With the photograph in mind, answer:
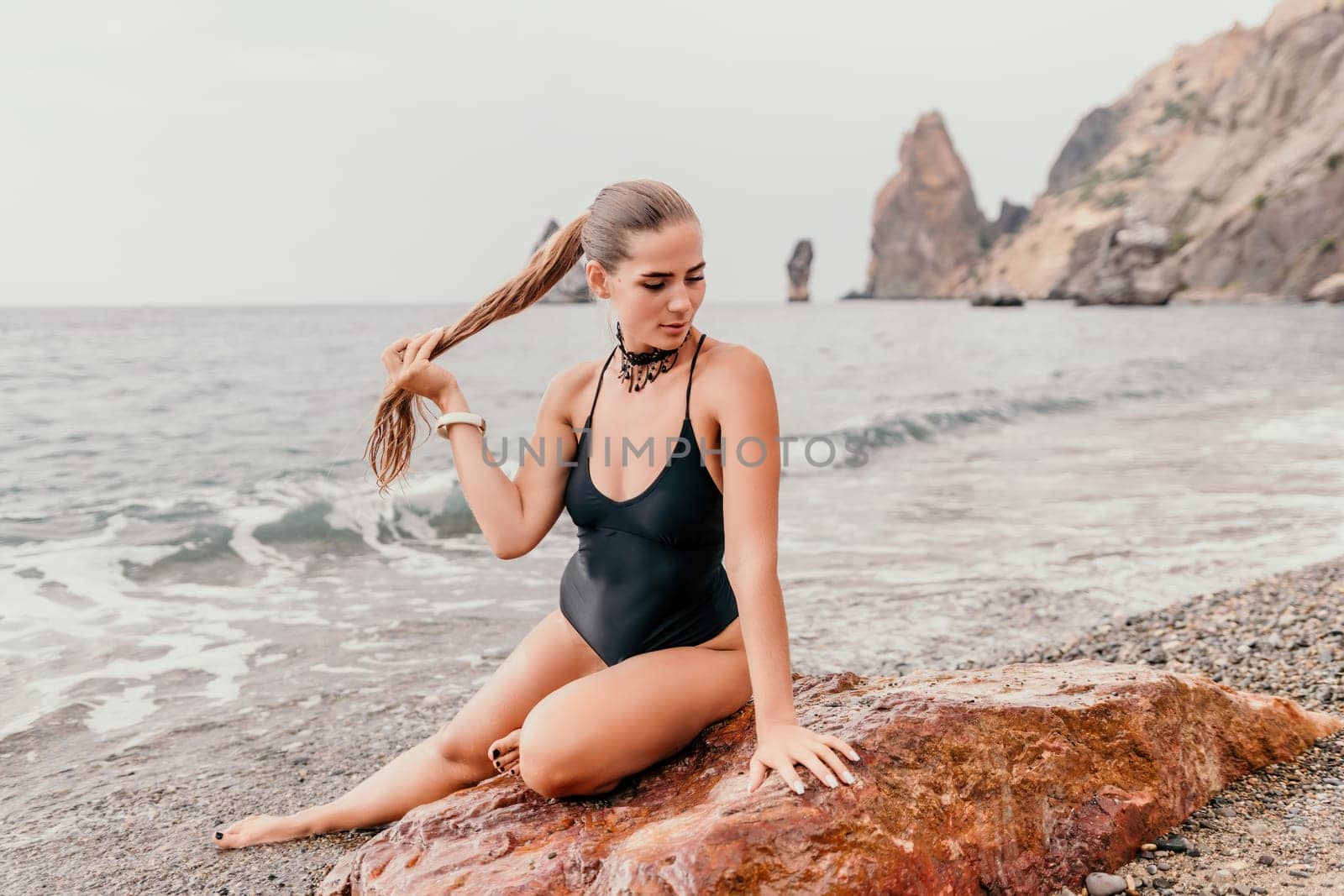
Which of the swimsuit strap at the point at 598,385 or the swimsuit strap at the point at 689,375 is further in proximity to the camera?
the swimsuit strap at the point at 598,385

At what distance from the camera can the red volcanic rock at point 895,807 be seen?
2.08 meters

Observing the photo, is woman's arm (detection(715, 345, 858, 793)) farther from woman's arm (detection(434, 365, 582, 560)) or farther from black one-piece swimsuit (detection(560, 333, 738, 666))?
woman's arm (detection(434, 365, 582, 560))

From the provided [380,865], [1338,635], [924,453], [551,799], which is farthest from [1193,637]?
[924,453]

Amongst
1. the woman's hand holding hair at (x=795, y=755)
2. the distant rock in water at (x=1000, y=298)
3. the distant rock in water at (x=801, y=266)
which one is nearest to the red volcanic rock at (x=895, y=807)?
the woman's hand holding hair at (x=795, y=755)

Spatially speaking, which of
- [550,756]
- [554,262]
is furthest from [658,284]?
[550,756]

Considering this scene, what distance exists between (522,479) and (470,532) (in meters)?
6.22

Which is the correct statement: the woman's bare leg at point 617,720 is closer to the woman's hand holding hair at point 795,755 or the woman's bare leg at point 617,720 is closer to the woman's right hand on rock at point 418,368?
the woman's hand holding hair at point 795,755

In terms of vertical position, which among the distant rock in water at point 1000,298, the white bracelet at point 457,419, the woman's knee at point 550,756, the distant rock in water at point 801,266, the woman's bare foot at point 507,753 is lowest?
the woman's bare foot at point 507,753

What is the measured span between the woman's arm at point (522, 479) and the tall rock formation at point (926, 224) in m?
135

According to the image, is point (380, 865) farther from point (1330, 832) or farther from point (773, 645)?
point (1330, 832)

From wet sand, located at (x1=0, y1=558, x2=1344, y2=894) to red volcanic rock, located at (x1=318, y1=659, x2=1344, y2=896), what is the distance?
0.18 metres

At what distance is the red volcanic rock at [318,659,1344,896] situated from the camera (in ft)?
6.82

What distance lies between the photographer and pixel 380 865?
2475mm

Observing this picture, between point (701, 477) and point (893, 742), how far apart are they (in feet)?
2.71
